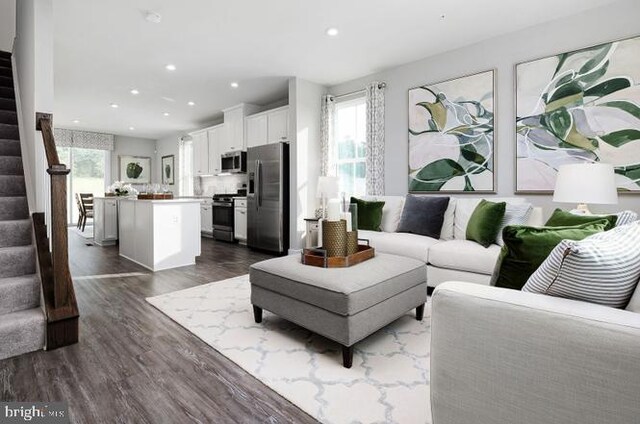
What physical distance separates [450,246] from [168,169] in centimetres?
887

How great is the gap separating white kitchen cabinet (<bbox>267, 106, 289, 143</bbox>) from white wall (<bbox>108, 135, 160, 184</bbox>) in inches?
236

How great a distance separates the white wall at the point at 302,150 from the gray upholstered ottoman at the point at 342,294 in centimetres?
264

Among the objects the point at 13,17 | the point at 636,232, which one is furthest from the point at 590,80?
the point at 13,17

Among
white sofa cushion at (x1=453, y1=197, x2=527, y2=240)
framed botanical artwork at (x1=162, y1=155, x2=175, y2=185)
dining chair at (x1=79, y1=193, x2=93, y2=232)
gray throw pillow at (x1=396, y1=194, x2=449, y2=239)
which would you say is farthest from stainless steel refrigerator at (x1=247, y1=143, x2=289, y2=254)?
A: dining chair at (x1=79, y1=193, x2=93, y2=232)

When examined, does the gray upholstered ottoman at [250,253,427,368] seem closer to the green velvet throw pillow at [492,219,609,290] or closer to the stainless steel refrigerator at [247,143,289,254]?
the green velvet throw pillow at [492,219,609,290]

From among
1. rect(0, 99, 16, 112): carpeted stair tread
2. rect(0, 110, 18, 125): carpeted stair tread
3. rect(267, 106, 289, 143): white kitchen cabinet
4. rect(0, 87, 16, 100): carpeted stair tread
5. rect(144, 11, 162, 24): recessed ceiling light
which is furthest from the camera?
rect(267, 106, 289, 143): white kitchen cabinet

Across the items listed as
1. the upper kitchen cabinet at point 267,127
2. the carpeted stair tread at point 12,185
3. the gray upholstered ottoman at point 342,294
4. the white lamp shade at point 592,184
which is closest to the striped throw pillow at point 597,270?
the gray upholstered ottoman at point 342,294

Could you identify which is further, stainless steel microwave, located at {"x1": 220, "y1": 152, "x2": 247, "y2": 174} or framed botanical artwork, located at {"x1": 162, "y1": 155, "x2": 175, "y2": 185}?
framed botanical artwork, located at {"x1": 162, "y1": 155, "x2": 175, "y2": 185}

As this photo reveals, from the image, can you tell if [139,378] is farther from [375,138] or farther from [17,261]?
[375,138]

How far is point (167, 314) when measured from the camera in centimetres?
270

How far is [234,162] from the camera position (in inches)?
263

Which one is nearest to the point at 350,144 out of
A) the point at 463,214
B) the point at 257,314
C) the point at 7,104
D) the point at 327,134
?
the point at 327,134

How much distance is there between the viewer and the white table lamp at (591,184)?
8.21ft

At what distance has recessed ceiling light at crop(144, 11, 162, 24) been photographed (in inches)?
127
